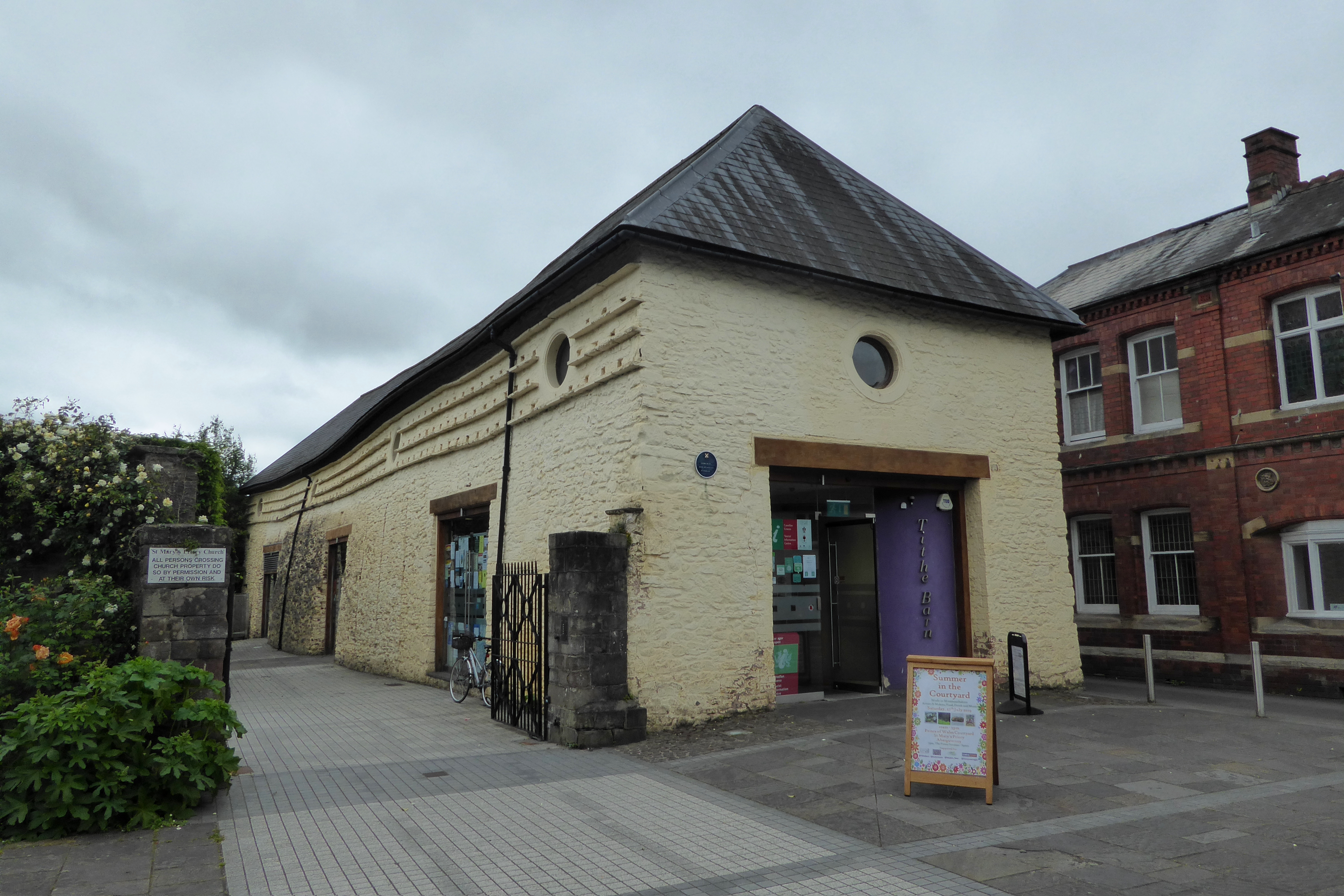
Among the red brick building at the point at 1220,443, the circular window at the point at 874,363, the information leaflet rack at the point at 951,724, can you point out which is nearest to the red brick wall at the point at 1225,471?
the red brick building at the point at 1220,443

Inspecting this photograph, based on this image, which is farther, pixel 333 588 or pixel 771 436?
pixel 333 588

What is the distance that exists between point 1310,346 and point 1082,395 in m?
4.09

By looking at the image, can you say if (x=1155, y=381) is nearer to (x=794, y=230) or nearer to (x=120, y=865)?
(x=794, y=230)

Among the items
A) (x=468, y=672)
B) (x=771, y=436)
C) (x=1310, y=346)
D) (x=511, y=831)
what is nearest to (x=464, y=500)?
(x=468, y=672)

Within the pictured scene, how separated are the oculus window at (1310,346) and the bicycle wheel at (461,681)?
13.2 meters

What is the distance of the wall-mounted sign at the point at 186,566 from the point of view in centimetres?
715

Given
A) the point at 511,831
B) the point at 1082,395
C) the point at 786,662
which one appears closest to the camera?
the point at 511,831

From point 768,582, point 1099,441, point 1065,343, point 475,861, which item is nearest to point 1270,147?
point 1065,343

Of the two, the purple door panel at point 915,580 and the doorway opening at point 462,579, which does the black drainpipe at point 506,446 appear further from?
the purple door panel at point 915,580

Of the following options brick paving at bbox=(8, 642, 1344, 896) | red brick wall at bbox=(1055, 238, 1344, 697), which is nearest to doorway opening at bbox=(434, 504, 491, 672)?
brick paving at bbox=(8, 642, 1344, 896)

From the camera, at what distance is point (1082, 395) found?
681 inches

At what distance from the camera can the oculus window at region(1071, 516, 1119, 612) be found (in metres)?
16.6

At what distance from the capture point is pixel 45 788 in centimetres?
577

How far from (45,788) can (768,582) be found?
680 centimetres
